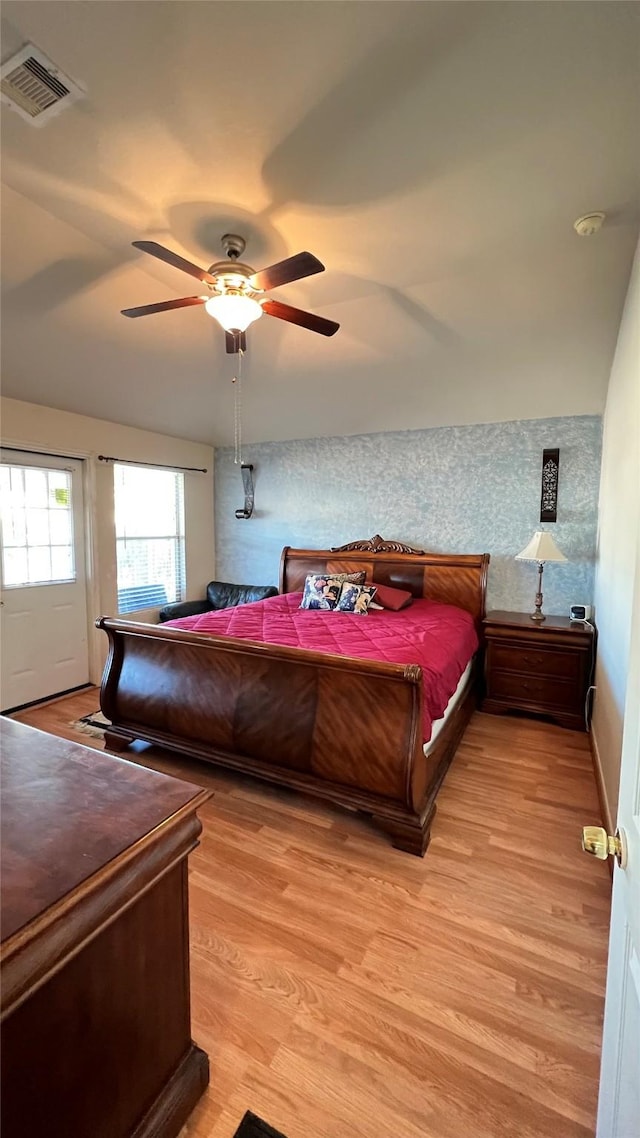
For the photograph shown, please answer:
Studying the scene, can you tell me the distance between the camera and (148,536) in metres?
4.65

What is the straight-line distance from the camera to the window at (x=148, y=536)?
172 inches

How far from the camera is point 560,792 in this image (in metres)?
2.49

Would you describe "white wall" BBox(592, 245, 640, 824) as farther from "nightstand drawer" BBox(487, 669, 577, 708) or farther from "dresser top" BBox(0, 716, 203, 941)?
"dresser top" BBox(0, 716, 203, 941)

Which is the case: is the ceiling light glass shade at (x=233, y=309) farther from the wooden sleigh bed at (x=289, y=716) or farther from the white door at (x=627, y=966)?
the white door at (x=627, y=966)

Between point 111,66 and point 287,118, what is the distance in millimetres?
553

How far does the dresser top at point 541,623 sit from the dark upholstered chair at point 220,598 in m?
2.31

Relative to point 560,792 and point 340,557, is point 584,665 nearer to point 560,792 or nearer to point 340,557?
point 560,792

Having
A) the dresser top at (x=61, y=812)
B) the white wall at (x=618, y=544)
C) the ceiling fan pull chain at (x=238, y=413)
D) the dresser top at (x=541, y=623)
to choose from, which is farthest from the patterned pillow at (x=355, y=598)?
the dresser top at (x=61, y=812)

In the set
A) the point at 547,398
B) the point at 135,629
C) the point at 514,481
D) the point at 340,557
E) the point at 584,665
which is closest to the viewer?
the point at 135,629

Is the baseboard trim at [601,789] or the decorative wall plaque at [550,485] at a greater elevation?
the decorative wall plaque at [550,485]

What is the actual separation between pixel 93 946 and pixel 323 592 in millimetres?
3178

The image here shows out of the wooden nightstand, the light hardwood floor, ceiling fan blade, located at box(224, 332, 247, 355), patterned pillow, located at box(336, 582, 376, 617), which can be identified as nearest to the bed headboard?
the wooden nightstand

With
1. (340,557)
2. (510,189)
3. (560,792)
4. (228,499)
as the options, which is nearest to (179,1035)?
(560,792)

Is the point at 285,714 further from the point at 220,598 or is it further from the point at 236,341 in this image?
the point at 220,598
